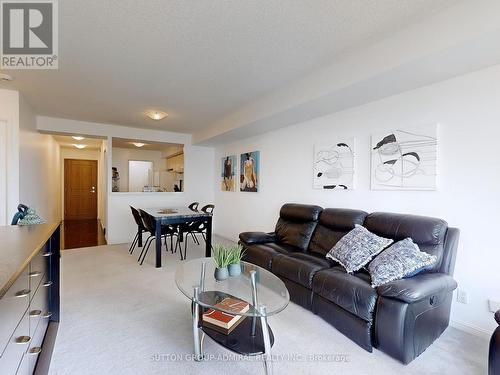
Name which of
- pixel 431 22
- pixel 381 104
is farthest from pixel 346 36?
pixel 381 104

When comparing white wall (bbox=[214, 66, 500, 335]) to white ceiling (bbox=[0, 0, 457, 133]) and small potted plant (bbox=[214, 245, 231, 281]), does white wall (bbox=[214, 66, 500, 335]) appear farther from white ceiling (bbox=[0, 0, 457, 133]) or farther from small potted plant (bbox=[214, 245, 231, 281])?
small potted plant (bbox=[214, 245, 231, 281])

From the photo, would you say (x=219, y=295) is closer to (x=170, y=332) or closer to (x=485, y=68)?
(x=170, y=332)

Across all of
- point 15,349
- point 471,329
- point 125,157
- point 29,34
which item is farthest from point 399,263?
point 125,157

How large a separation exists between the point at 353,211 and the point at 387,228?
0.46 meters

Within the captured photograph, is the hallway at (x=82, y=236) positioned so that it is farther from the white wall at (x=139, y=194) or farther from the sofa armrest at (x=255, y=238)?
the sofa armrest at (x=255, y=238)

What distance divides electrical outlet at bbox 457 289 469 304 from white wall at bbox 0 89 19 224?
5055 millimetres

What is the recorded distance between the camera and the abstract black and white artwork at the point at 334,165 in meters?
Answer: 3.16

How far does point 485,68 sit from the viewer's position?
82.2 inches

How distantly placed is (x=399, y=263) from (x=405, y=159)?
1.11 metres

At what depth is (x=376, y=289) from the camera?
6.31 feet

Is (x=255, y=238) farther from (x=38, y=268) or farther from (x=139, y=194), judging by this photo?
(x=139, y=194)

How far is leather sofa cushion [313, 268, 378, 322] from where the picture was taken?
6.23 ft

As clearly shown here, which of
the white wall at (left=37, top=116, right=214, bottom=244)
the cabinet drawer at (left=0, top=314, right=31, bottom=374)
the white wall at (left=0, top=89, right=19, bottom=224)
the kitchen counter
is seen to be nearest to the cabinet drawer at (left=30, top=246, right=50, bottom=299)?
the kitchen counter

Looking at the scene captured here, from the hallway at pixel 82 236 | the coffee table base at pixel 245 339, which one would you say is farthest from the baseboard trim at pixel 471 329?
the hallway at pixel 82 236
